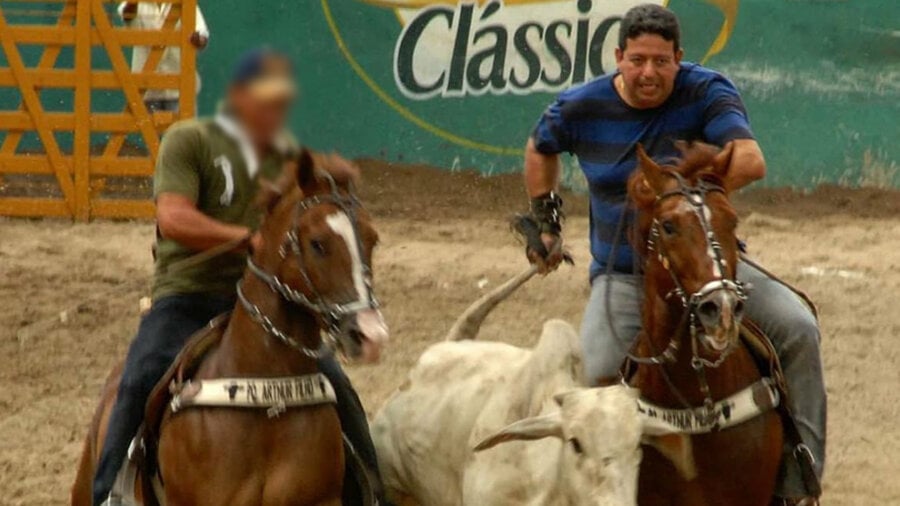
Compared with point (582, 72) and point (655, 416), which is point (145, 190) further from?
point (655, 416)

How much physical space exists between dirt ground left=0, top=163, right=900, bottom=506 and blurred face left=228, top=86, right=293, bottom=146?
417 centimetres

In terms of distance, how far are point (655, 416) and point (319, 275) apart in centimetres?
110

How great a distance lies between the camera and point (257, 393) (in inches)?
203

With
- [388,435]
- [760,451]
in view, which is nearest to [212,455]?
[388,435]

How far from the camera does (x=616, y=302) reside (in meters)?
5.82

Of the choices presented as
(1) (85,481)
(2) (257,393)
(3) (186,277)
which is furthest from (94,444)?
(2) (257,393)

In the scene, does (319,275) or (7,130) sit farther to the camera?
(7,130)

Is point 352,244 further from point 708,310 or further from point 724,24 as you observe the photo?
point 724,24

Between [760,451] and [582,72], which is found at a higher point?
[760,451]

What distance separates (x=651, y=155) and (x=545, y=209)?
1.54 ft

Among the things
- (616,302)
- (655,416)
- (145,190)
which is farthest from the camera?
(145,190)

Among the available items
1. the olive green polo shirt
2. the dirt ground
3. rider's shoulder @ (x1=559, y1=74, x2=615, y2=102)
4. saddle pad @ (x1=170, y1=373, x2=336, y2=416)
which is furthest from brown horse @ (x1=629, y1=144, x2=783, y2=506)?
the dirt ground

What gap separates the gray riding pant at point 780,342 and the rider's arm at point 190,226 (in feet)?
3.90

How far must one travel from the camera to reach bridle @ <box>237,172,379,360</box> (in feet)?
15.9
